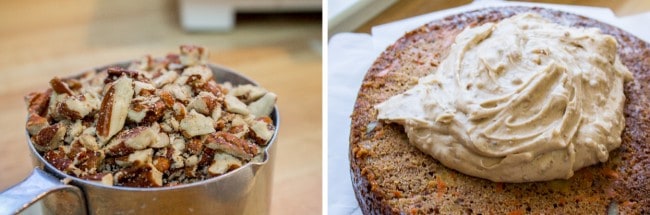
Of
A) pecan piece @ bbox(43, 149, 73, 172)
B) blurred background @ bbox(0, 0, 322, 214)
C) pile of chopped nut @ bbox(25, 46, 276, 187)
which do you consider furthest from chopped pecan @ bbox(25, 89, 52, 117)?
blurred background @ bbox(0, 0, 322, 214)

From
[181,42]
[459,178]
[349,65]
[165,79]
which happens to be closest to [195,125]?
[165,79]

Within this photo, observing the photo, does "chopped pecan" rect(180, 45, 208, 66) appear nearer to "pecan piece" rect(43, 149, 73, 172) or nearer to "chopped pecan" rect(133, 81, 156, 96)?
"chopped pecan" rect(133, 81, 156, 96)

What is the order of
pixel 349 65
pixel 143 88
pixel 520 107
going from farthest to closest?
pixel 349 65, pixel 520 107, pixel 143 88

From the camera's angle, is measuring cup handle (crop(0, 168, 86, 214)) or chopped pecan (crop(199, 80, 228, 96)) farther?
chopped pecan (crop(199, 80, 228, 96))

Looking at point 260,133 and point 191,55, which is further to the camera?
point 191,55

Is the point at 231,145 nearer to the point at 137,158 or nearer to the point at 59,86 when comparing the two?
the point at 137,158

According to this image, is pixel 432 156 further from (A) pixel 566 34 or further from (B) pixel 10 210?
(B) pixel 10 210
